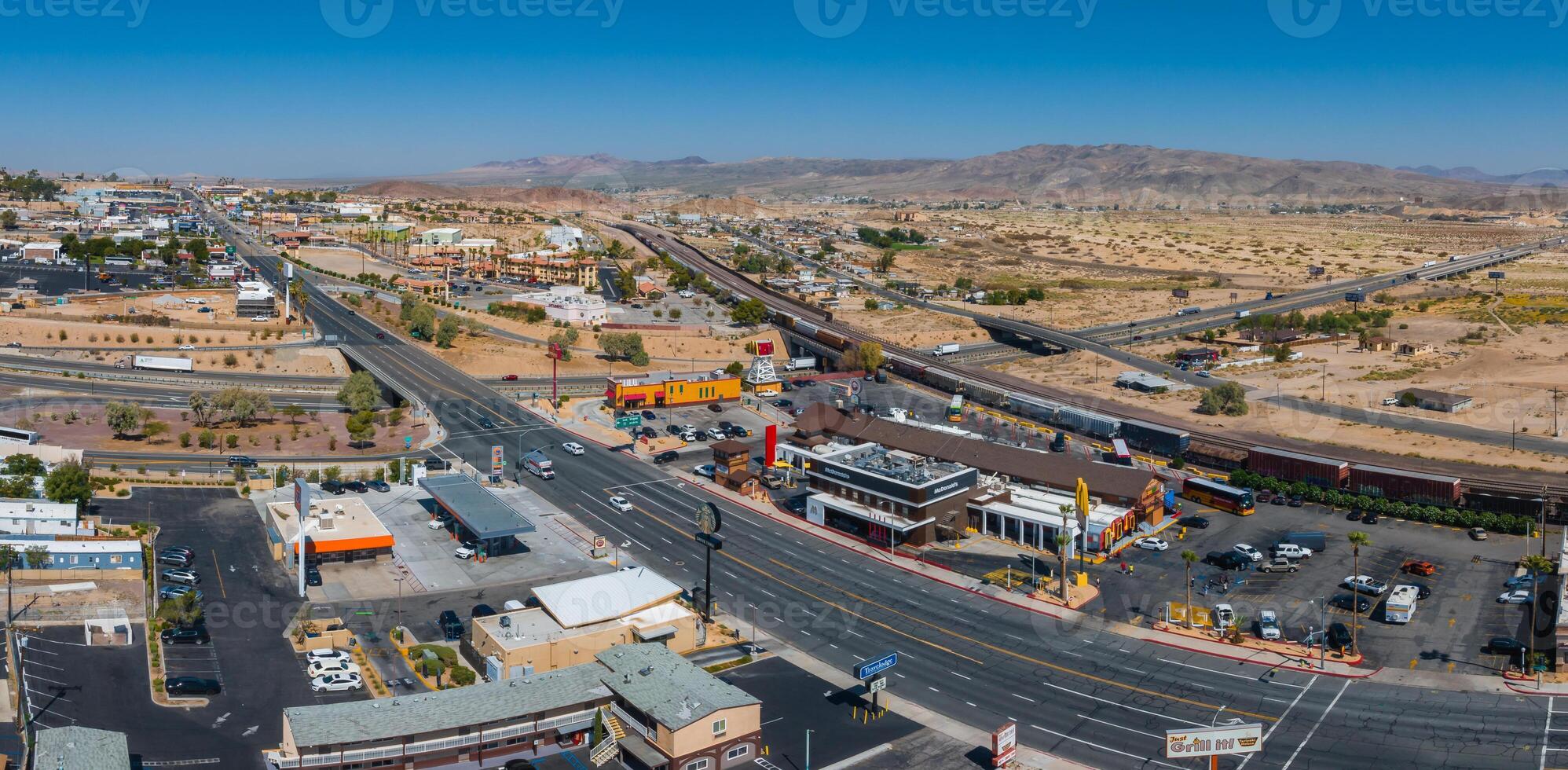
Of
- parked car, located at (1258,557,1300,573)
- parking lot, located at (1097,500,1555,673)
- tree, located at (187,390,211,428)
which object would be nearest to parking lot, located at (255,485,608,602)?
tree, located at (187,390,211,428)

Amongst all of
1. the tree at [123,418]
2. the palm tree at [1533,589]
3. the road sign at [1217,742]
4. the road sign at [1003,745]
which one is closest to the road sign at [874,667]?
the road sign at [1003,745]

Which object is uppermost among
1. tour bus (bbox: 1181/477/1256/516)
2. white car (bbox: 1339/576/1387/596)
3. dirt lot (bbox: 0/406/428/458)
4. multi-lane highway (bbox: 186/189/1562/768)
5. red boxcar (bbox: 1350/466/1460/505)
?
red boxcar (bbox: 1350/466/1460/505)

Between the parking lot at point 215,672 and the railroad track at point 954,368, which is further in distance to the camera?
the railroad track at point 954,368

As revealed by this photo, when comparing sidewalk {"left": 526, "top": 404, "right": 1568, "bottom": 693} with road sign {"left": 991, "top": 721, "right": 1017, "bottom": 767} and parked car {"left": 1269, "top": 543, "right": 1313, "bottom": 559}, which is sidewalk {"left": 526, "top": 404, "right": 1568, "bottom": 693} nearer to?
road sign {"left": 991, "top": 721, "right": 1017, "bottom": 767}

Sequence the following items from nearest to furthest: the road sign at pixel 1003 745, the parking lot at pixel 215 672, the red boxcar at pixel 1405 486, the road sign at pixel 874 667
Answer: the road sign at pixel 1003 745 < the parking lot at pixel 215 672 < the road sign at pixel 874 667 < the red boxcar at pixel 1405 486

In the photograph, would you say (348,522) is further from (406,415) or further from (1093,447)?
(1093,447)

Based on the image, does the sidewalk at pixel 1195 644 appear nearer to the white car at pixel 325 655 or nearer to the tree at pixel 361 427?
the white car at pixel 325 655

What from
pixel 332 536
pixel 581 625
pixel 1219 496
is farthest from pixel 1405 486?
pixel 332 536

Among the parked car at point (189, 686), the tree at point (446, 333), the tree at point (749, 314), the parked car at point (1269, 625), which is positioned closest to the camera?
the parked car at point (189, 686)
